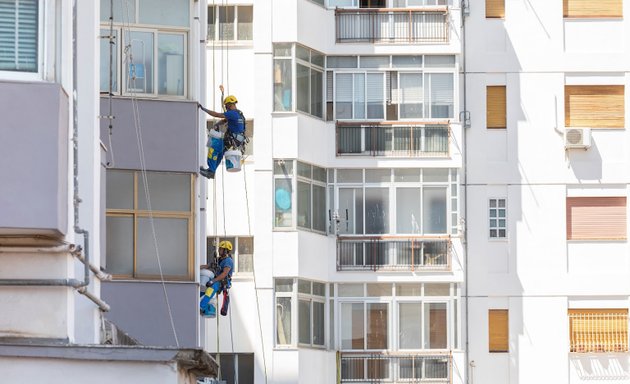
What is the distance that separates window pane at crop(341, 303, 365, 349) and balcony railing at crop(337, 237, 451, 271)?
2.99 ft

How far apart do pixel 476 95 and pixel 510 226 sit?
2945 millimetres

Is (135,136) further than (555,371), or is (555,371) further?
(555,371)

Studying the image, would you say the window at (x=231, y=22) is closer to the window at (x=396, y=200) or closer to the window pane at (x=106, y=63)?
the window at (x=396, y=200)

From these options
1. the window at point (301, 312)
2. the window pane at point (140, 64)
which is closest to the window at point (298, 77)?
the window at point (301, 312)

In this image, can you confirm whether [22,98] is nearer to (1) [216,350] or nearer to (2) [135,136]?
Answer: (2) [135,136]

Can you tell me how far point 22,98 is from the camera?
45.3 feet

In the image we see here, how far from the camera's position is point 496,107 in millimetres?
43688

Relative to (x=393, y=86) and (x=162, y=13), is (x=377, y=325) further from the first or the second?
(x=162, y=13)

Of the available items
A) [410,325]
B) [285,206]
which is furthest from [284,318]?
[410,325]

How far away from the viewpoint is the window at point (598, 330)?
42.9 metres

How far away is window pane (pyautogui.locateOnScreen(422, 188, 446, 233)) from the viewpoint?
140 ft

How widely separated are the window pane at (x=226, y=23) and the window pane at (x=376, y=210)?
14.9 feet

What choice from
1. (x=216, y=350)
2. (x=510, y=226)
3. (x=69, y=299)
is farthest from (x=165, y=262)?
(x=510, y=226)

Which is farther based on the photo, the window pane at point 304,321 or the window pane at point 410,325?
the window pane at point 410,325
